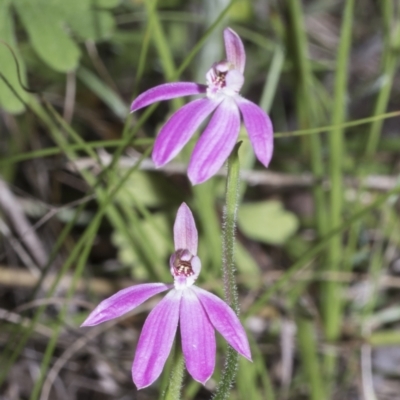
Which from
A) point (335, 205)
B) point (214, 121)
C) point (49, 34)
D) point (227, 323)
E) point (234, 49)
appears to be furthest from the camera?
point (335, 205)

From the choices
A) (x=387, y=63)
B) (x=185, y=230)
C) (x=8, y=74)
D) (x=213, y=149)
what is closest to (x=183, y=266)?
(x=185, y=230)

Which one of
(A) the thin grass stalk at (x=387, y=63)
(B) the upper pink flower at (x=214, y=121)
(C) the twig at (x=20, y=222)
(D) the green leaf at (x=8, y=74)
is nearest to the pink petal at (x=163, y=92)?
(B) the upper pink flower at (x=214, y=121)

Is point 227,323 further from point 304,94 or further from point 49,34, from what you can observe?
point 304,94

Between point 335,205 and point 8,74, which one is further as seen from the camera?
point 335,205

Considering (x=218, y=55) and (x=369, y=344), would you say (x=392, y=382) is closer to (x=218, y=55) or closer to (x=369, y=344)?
(x=369, y=344)

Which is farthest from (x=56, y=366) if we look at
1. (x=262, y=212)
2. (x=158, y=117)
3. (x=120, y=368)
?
(x=158, y=117)

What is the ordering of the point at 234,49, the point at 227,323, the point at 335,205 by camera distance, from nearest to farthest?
the point at 227,323, the point at 234,49, the point at 335,205
